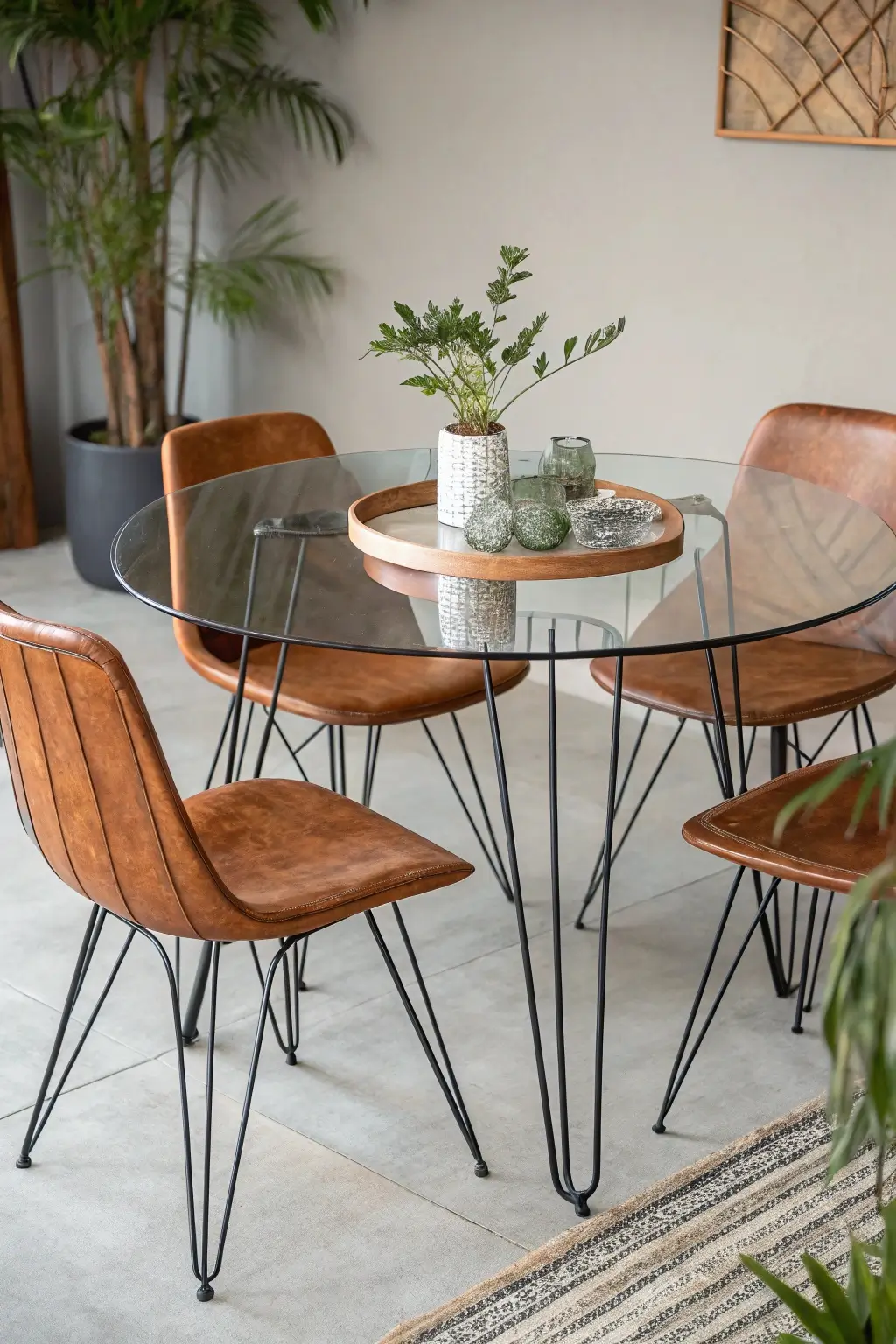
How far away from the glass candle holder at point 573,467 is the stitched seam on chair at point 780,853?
1.97 feet

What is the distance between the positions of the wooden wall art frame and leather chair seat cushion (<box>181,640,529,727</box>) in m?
1.42

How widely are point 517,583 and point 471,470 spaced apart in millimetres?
222

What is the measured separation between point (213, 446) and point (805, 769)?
1.31 m

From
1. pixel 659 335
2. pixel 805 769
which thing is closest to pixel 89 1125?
pixel 805 769

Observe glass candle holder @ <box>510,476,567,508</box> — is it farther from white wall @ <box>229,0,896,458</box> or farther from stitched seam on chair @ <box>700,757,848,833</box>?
white wall @ <box>229,0,896,458</box>

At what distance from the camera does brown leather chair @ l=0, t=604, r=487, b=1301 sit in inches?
67.2

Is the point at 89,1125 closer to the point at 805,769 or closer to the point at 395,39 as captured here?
the point at 805,769

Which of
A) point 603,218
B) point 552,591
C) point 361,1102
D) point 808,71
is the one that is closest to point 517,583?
point 552,591

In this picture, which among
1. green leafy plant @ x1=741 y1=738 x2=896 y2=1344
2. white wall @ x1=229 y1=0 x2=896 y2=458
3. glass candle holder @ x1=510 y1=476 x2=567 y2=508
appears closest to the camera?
green leafy plant @ x1=741 y1=738 x2=896 y2=1344

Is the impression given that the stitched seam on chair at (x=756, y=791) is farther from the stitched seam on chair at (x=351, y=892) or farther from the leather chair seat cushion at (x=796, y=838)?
the stitched seam on chair at (x=351, y=892)

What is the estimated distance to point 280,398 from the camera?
16.2ft

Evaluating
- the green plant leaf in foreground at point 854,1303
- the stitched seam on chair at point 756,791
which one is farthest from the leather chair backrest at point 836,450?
the green plant leaf in foreground at point 854,1303

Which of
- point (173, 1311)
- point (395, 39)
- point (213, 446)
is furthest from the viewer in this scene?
point (395, 39)

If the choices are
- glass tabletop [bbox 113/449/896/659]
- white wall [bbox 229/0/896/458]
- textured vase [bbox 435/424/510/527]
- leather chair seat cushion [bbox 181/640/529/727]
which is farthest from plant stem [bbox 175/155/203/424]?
textured vase [bbox 435/424/510/527]
